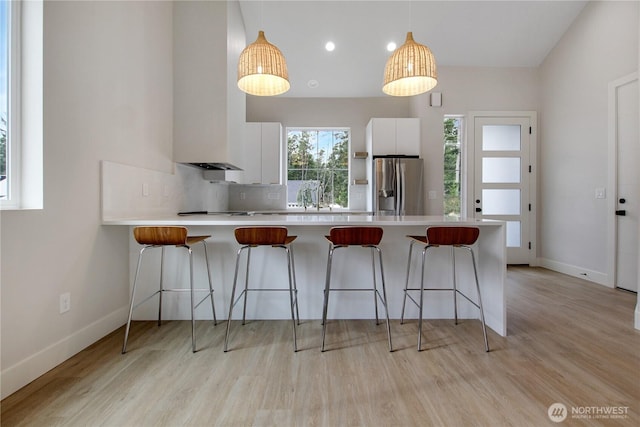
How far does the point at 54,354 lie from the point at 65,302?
0.97 ft

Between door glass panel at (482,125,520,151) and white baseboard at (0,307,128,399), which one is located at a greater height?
door glass panel at (482,125,520,151)

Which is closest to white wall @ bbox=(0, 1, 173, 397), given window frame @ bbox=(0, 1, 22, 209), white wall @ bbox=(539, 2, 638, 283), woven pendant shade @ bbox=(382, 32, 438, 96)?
window frame @ bbox=(0, 1, 22, 209)

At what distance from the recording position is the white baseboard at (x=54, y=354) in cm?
150

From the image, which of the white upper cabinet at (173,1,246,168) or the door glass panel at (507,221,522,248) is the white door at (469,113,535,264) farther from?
the white upper cabinet at (173,1,246,168)

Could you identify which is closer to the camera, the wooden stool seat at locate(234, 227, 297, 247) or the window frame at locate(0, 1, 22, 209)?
the window frame at locate(0, 1, 22, 209)

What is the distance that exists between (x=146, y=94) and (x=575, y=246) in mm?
5351

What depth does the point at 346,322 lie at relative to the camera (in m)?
2.45

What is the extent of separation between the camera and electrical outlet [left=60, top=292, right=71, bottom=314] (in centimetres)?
179

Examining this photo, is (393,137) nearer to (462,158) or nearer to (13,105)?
(462,158)

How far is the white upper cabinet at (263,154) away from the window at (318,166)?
61 centimetres

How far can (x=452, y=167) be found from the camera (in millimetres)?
4812

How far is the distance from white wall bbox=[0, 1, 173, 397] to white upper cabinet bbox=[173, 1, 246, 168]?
318 millimetres

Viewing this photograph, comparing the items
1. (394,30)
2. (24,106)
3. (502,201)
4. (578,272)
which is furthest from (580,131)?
(24,106)

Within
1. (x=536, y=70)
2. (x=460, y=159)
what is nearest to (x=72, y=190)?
(x=460, y=159)
